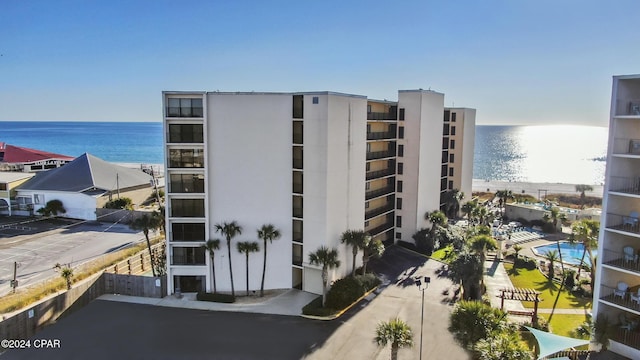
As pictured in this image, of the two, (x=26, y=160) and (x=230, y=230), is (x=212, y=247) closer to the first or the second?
(x=230, y=230)

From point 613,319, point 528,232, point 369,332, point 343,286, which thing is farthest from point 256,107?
point 528,232

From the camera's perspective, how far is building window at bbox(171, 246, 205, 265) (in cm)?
3372

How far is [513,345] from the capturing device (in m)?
17.5

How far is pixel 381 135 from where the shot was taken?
43.8 metres

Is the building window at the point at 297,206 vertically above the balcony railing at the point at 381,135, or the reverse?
the balcony railing at the point at 381,135

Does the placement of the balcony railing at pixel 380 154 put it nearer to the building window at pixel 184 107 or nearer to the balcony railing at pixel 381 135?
the balcony railing at pixel 381 135

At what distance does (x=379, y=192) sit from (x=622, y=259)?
23728 millimetres

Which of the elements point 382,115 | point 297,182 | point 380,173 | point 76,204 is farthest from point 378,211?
point 76,204

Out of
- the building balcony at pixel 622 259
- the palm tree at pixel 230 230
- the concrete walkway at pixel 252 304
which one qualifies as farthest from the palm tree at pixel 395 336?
the palm tree at pixel 230 230

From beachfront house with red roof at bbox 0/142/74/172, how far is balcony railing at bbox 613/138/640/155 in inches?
3679

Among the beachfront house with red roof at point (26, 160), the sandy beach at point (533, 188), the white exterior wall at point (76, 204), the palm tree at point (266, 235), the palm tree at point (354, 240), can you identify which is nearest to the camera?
the palm tree at point (266, 235)

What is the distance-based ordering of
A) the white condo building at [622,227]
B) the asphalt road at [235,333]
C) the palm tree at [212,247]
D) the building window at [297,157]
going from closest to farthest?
the white condo building at [622,227] → the asphalt road at [235,333] → the palm tree at [212,247] → the building window at [297,157]

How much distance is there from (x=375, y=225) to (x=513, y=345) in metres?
27.7

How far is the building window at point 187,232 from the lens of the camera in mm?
33500
